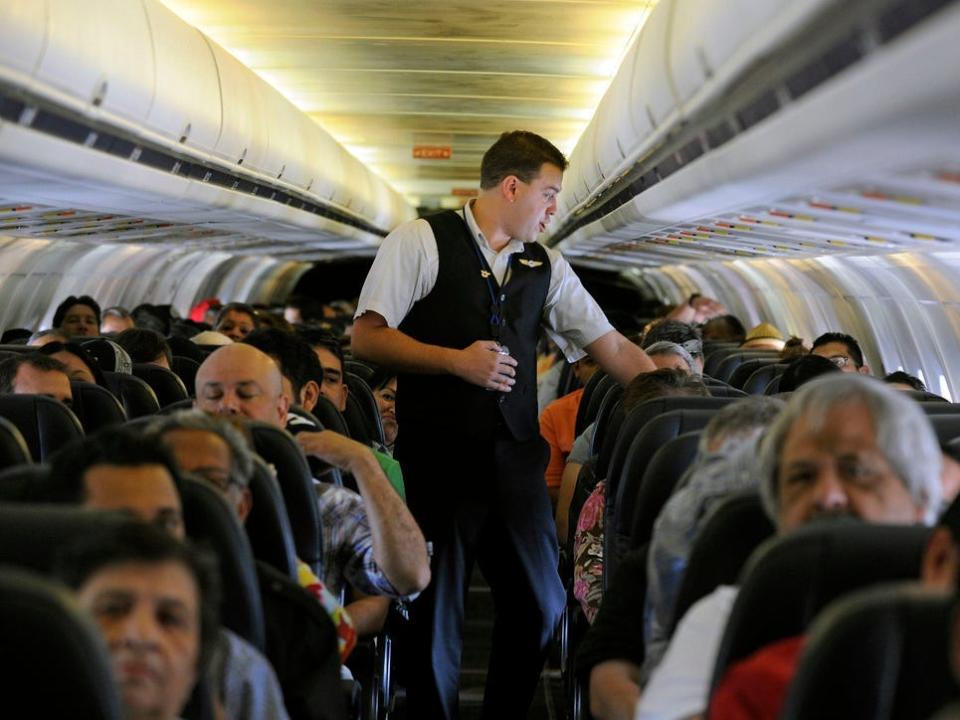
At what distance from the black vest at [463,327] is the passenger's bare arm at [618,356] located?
0.38 m

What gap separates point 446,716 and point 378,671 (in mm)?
342

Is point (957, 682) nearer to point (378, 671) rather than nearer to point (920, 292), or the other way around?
point (378, 671)

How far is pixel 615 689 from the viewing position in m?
3.30

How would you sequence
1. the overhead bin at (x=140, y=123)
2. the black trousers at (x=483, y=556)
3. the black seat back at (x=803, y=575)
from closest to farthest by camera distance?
the black seat back at (x=803, y=575) → the black trousers at (x=483, y=556) → the overhead bin at (x=140, y=123)

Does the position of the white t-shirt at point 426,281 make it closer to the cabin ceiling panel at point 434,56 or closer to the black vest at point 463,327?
the black vest at point 463,327

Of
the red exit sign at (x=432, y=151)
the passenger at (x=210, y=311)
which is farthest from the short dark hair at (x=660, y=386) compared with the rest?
the red exit sign at (x=432, y=151)

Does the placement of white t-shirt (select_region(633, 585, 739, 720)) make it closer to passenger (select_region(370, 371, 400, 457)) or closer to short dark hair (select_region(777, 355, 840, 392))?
short dark hair (select_region(777, 355, 840, 392))

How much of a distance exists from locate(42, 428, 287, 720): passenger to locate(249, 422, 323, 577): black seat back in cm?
84

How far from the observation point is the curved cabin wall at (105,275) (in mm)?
13703

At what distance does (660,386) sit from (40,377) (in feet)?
7.54

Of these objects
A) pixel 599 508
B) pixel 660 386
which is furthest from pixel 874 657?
pixel 599 508

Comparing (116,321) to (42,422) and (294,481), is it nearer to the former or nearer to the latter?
(42,422)

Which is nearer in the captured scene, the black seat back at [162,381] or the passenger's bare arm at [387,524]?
the passenger's bare arm at [387,524]

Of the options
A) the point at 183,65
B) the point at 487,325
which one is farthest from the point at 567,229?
the point at 487,325
